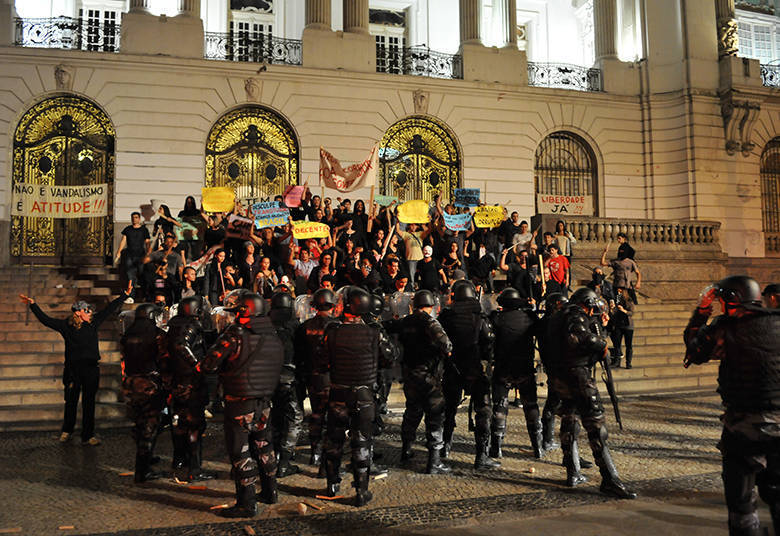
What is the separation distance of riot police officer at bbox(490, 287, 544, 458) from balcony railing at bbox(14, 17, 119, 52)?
1474 cm

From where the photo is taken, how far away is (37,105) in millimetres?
16453

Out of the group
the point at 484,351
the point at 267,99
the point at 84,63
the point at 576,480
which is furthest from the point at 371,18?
the point at 576,480

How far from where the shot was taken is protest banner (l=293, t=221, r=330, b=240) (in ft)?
36.4

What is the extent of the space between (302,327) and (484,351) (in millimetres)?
1972

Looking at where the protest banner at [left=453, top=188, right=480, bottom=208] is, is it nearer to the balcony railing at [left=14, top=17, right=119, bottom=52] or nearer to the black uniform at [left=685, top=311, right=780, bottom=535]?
the black uniform at [left=685, top=311, right=780, bottom=535]

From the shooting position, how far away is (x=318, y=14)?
60.5ft

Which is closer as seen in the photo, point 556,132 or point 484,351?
point 484,351

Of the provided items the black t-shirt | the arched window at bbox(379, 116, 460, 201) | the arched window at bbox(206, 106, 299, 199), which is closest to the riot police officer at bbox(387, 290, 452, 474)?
the black t-shirt

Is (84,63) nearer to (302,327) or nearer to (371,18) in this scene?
(371,18)

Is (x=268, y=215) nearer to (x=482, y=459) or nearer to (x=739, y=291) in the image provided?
(x=482, y=459)

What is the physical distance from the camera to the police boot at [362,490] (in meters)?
5.30

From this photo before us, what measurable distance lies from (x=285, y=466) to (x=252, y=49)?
14610mm

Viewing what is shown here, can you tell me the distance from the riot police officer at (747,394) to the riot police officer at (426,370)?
2662 mm

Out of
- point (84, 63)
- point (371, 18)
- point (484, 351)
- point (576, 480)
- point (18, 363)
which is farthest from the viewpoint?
point (371, 18)
